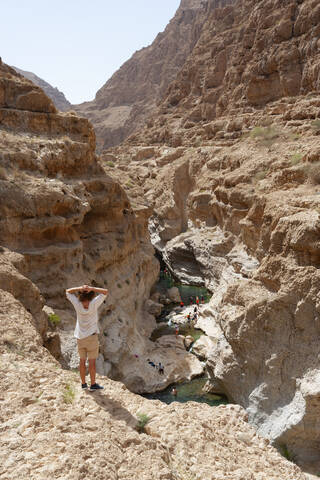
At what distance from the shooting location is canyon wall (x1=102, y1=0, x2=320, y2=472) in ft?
34.6

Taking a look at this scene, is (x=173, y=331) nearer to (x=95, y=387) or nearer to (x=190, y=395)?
(x=190, y=395)

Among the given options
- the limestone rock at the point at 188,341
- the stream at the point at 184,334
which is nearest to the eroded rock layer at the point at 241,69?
the stream at the point at 184,334

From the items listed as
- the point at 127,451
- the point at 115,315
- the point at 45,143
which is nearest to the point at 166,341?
the point at 115,315

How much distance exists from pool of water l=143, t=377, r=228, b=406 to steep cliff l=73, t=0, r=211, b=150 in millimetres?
81939

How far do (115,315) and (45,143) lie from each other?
9.32 meters

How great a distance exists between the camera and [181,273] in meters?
34.5

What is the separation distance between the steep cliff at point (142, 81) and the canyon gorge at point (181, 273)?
4884 cm

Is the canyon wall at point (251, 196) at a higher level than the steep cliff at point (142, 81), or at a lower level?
lower

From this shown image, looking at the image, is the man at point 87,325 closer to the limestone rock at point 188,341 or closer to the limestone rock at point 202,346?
the limestone rock at point 202,346

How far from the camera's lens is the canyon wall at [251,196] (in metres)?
10.5

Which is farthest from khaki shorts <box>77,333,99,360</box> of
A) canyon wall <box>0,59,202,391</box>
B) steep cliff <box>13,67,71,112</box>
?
steep cliff <box>13,67,71,112</box>

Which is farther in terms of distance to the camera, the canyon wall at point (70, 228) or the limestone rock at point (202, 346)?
the limestone rock at point (202, 346)

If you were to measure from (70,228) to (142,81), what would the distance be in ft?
346

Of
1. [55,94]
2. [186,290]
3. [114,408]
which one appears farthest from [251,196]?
[55,94]
